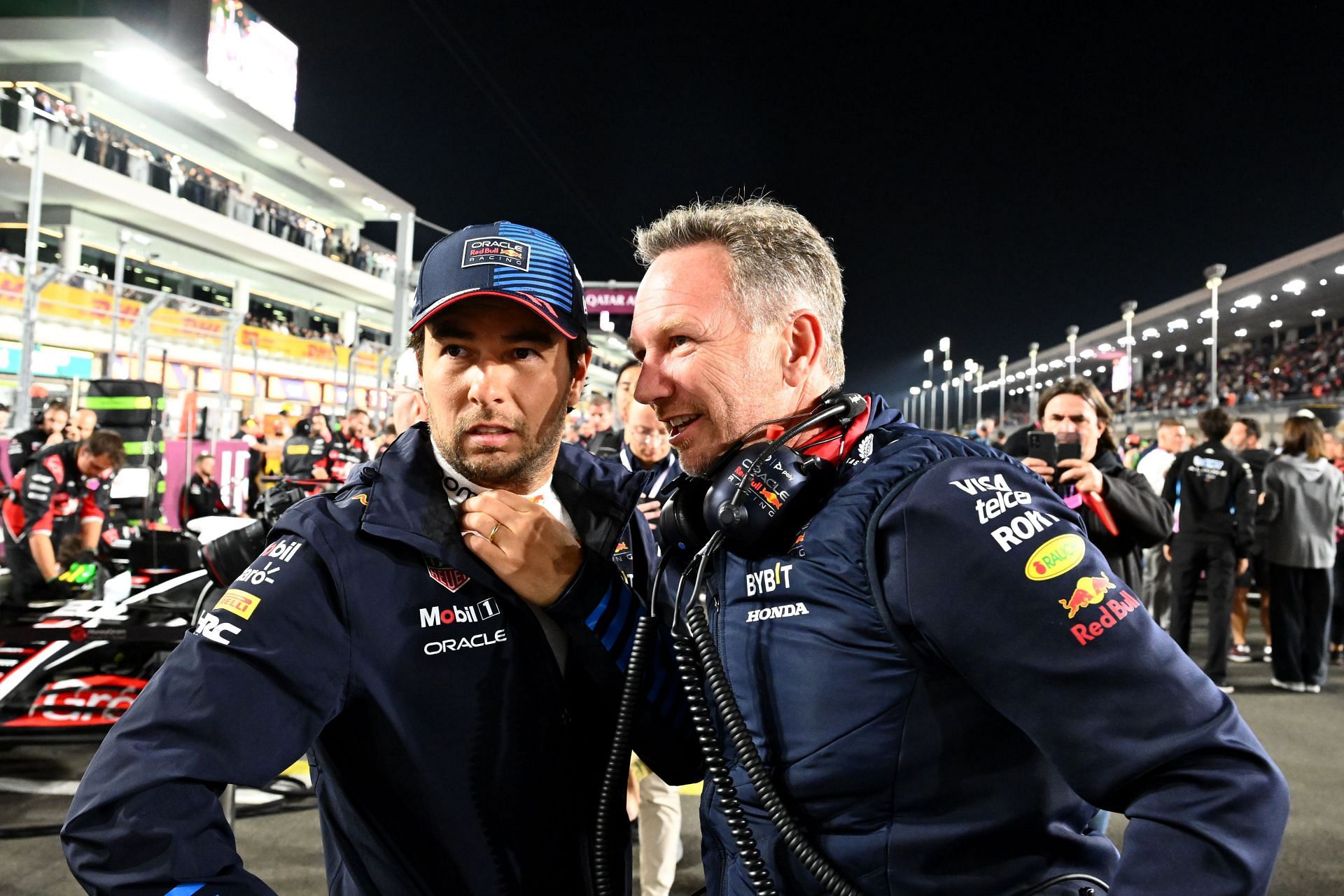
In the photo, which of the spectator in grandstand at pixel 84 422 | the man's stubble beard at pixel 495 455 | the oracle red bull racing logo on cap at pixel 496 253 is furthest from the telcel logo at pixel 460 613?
the spectator in grandstand at pixel 84 422

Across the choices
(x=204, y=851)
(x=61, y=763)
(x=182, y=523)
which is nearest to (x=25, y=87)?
(x=182, y=523)

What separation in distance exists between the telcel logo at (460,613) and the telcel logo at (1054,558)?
95 centimetres

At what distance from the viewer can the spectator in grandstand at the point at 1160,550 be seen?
361 inches

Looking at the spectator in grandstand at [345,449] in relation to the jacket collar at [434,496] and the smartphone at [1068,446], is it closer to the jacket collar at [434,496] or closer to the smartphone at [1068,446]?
the smartphone at [1068,446]

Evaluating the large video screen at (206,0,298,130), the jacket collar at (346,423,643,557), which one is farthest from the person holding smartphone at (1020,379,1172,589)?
the large video screen at (206,0,298,130)

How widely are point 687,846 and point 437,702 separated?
3552mm

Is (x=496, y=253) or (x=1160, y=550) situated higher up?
(x=496, y=253)

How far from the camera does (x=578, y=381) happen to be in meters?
2.02

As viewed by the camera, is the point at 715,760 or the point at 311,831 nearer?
the point at 715,760

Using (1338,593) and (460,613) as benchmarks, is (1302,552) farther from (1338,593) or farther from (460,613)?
(460,613)

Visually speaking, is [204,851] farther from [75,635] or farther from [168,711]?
[75,635]

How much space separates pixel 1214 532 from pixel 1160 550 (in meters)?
1.80

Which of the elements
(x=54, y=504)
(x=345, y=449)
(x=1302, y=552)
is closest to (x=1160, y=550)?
(x=1302, y=552)

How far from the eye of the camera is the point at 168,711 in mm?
1255
